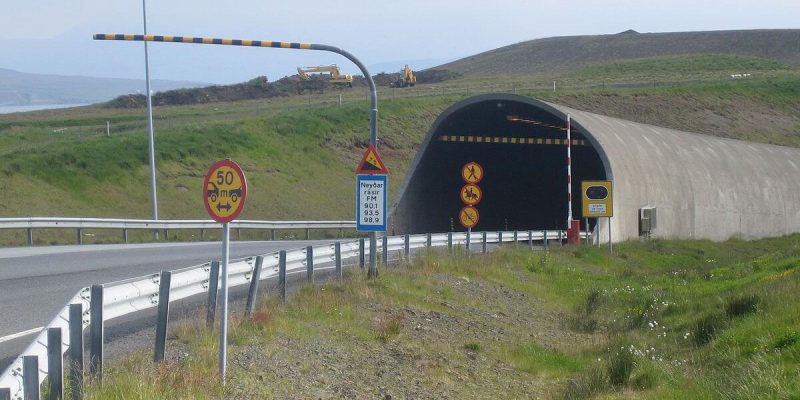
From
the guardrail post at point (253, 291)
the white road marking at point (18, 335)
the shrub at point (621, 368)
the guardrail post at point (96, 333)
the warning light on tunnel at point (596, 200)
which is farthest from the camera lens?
the warning light on tunnel at point (596, 200)

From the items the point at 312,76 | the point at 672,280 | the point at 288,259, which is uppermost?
the point at 312,76

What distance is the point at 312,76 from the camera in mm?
105500

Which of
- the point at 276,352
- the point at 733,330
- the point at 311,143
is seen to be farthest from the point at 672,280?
the point at 311,143

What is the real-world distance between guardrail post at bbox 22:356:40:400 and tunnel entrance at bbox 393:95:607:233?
1119 inches

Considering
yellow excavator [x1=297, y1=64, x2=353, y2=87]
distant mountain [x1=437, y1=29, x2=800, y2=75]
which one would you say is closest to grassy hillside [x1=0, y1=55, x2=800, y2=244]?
yellow excavator [x1=297, y1=64, x2=353, y2=87]

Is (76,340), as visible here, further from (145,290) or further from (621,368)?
(621,368)

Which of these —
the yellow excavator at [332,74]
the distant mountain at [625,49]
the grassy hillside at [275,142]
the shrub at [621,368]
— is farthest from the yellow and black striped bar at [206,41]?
the distant mountain at [625,49]

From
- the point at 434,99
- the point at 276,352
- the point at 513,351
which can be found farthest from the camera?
the point at 434,99

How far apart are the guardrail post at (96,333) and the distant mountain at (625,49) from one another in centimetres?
12443

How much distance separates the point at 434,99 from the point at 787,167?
1313 inches

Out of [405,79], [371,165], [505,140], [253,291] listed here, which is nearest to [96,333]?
[253,291]

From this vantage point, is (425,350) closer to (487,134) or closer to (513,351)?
(513,351)

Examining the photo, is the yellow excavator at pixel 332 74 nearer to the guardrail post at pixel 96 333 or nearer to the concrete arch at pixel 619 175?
the concrete arch at pixel 619 175

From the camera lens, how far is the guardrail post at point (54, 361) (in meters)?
7.70
